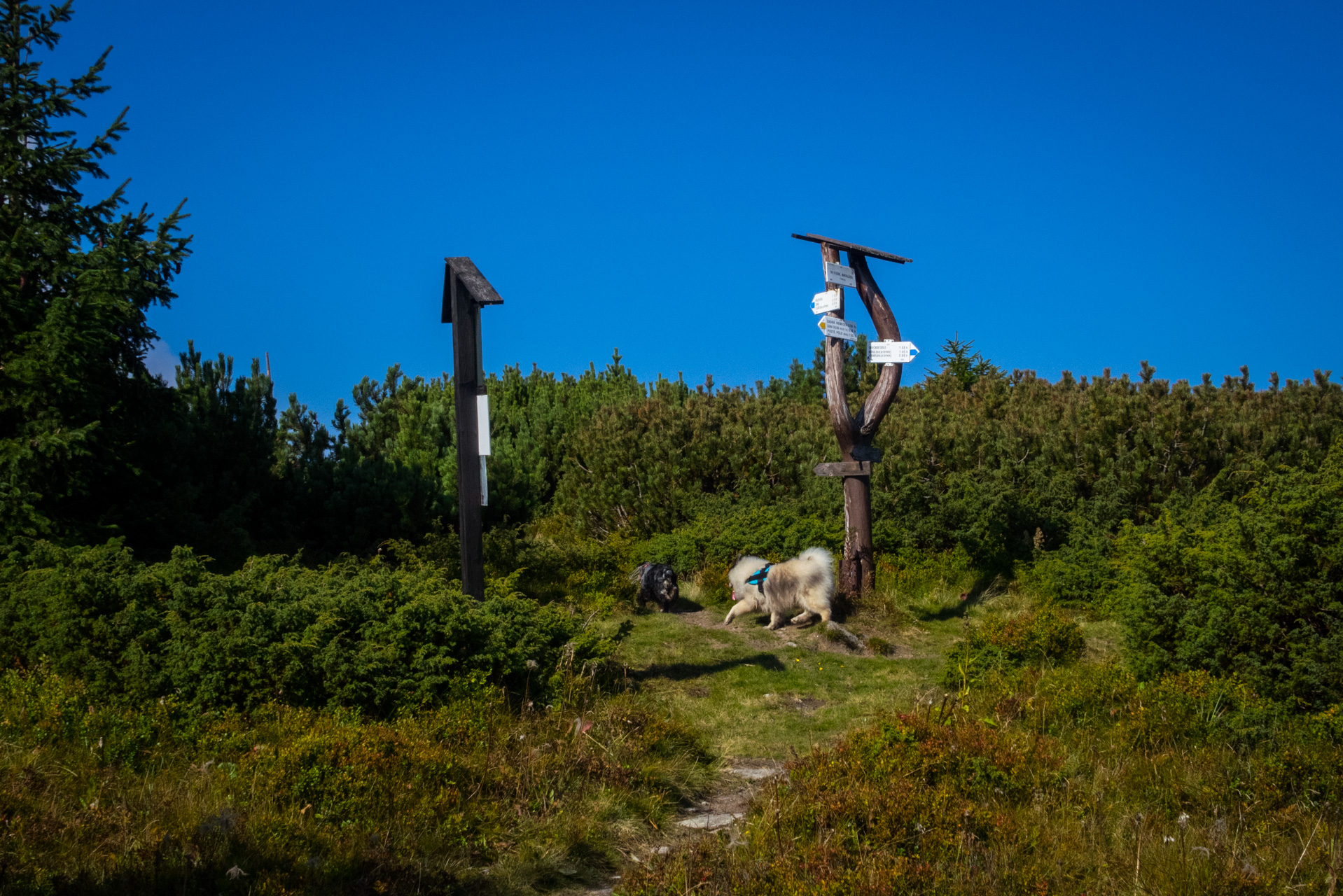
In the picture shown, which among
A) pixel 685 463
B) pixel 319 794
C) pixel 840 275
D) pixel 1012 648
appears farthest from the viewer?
pixel 685 463

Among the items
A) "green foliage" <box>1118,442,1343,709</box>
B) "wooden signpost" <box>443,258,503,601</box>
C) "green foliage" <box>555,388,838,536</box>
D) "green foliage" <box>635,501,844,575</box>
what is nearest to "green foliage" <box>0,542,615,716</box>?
"wooden signpost" <box>443,258,503,601</box>

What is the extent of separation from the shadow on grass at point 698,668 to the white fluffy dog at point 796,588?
1202mm

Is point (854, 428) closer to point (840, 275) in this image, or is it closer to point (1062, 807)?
point (840, 275)

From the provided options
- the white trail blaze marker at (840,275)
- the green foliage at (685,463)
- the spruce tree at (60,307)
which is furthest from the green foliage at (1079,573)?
the spruce tree at (60,307)

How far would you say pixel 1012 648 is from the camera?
7.77 m

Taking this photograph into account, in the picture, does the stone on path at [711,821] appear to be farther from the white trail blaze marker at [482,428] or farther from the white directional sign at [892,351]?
the white directional sign at [892,351]

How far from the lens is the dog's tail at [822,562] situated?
403 inches

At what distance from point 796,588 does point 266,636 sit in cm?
611

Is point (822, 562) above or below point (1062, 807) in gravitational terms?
above

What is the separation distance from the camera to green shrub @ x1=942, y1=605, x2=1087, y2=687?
299 inches

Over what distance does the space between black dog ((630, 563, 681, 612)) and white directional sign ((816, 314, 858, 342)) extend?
3798mm

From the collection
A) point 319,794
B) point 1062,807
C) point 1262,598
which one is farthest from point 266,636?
point 1262,598

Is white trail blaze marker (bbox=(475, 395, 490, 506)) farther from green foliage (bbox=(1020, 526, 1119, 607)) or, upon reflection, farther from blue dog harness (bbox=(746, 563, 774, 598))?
green foliage (bbox=(1020, 526, 1119, 607))

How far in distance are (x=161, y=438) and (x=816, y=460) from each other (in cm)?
976
